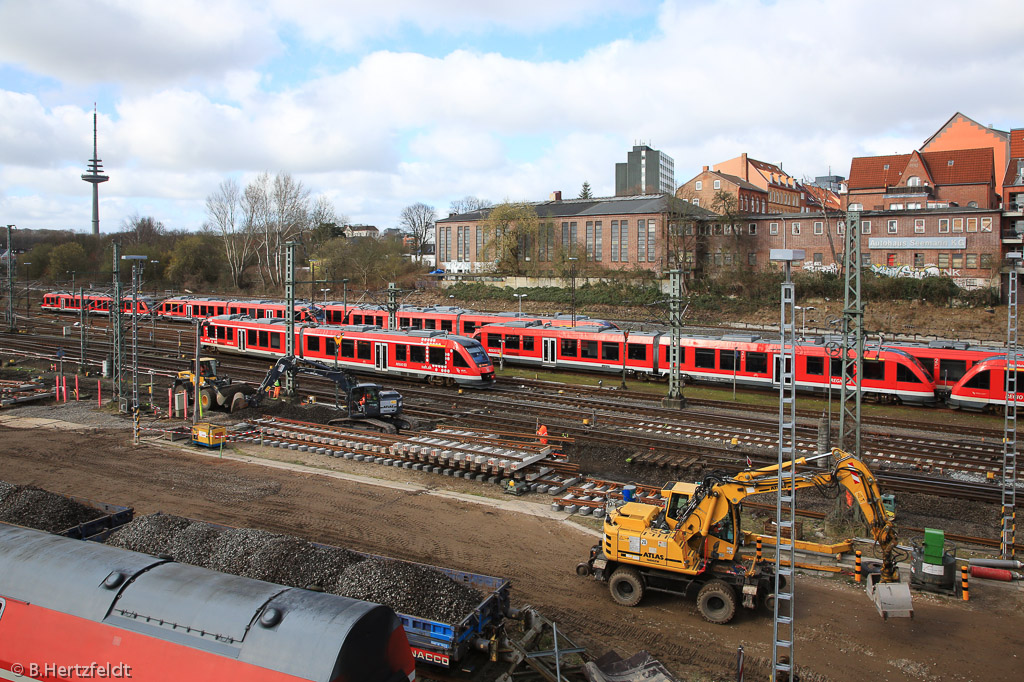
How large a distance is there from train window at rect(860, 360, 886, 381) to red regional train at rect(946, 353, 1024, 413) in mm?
2606

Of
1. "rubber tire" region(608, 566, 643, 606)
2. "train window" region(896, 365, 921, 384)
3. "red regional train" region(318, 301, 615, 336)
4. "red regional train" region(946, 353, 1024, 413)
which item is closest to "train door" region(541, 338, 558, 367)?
"red regional train" region(318, 301, 615, 336)

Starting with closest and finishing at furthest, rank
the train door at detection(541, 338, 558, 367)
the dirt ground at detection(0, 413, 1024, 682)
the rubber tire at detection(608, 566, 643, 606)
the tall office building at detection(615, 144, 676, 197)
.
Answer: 1. the dirt ground at detection(0, 413, 1024, 682)
2. the rubber tire at detection(608, 566, 643, 606)
3. the train door at detection(541, 338, 558, 367)
4. the tall office building at detection(615, 144, 676, 197)

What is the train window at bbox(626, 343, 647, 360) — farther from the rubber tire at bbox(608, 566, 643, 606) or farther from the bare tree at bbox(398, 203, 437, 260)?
the bare tree at bbox(398, 203, 437, 260)

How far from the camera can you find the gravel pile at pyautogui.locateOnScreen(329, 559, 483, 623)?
10750 millimetres

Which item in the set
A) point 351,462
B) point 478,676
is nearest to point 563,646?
point 478,676

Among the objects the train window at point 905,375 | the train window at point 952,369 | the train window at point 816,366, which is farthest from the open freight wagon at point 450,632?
the train window at point 952,369

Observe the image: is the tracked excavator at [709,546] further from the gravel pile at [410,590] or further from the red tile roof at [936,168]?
the red tile roof at [936,168]

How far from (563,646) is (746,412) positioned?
62.4ft

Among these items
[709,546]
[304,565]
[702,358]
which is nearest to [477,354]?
[702,358]

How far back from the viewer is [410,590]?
10.9 m

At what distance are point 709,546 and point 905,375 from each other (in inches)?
820

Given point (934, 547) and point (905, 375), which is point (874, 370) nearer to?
point (905, 375)

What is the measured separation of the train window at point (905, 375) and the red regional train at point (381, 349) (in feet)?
56.0

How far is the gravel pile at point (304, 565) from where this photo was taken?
1087cm
